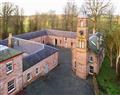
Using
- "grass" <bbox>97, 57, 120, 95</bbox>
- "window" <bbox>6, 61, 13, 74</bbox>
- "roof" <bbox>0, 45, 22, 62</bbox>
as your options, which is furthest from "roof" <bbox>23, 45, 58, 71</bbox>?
"grass" <bbox>97, 57, 120, 95</bbox>

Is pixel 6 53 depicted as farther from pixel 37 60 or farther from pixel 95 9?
pixel 95 9

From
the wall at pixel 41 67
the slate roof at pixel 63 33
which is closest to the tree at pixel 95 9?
the slate roof at pixel 63 33

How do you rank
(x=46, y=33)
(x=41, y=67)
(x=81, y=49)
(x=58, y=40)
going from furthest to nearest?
1. (x=46, y=33)
2. (x=58, y=40)
3. (x=41, y=67)
4. (x=81, y=49)

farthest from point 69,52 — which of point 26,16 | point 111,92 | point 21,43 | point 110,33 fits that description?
point 26,16

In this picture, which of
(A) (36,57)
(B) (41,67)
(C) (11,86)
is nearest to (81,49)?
(B) (41,67)

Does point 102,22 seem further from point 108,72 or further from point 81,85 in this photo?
point 81,85

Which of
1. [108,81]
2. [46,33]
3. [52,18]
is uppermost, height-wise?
[52,18]

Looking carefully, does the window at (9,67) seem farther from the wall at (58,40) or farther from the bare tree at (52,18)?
the bare tree at (52,18)
